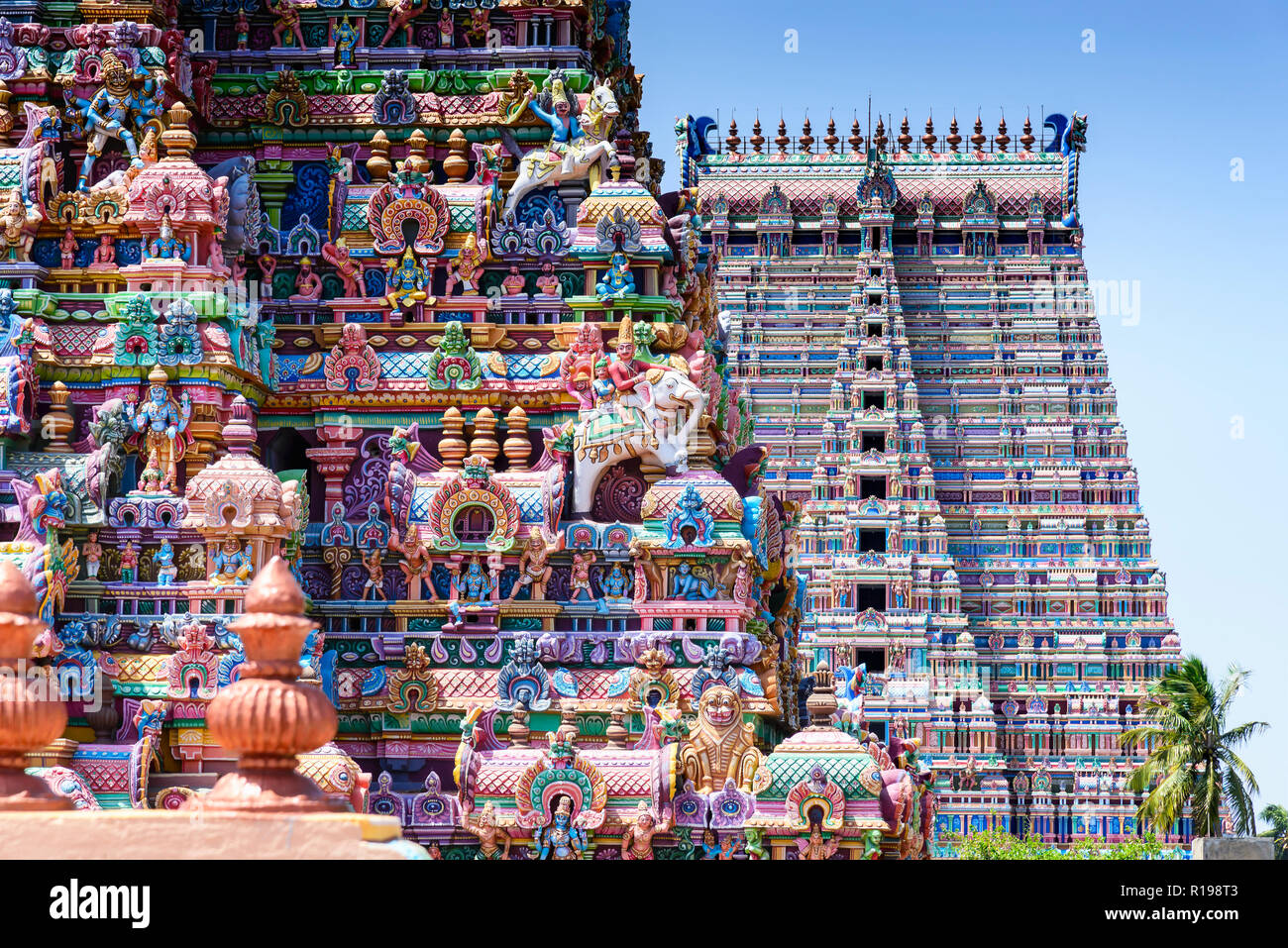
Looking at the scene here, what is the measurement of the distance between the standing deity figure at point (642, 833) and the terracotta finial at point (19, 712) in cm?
1129

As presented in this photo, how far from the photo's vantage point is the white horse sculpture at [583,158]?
30.6 metres

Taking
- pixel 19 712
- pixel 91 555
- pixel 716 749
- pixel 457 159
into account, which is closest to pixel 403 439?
pixel 457 159

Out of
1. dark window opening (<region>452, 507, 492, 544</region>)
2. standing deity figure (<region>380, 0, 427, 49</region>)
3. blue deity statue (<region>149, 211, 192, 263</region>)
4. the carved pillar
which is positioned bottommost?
dark window opening (<region>452, 507, 492, 544</region>)

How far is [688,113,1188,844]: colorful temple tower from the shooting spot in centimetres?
7706

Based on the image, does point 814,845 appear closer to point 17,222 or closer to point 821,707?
point 821,707

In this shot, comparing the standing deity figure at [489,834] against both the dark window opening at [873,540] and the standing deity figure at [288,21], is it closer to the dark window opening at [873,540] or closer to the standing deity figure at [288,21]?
the standing deity figure at [288,21]

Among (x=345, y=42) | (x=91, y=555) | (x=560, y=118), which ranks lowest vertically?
(x=91, y=555)

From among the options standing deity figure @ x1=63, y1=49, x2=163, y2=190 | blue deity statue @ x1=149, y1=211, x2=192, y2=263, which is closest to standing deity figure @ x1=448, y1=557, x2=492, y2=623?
blue deity statue @ x1=149, y1=211, x2=192, y2=263

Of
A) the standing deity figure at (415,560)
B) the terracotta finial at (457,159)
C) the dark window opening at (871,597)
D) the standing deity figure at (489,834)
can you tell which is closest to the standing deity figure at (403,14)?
the terracotta finial at (457,159)

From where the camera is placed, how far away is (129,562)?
2838 centimetres

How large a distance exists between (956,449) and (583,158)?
54.5 metres

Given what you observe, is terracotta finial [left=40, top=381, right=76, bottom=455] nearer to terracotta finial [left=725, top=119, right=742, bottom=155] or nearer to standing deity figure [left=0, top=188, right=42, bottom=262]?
standing deity figure [left=0, top=188, right=42, bottom=262]

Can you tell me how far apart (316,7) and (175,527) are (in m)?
7.83

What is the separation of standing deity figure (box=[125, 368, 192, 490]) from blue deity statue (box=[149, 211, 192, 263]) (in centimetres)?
145
